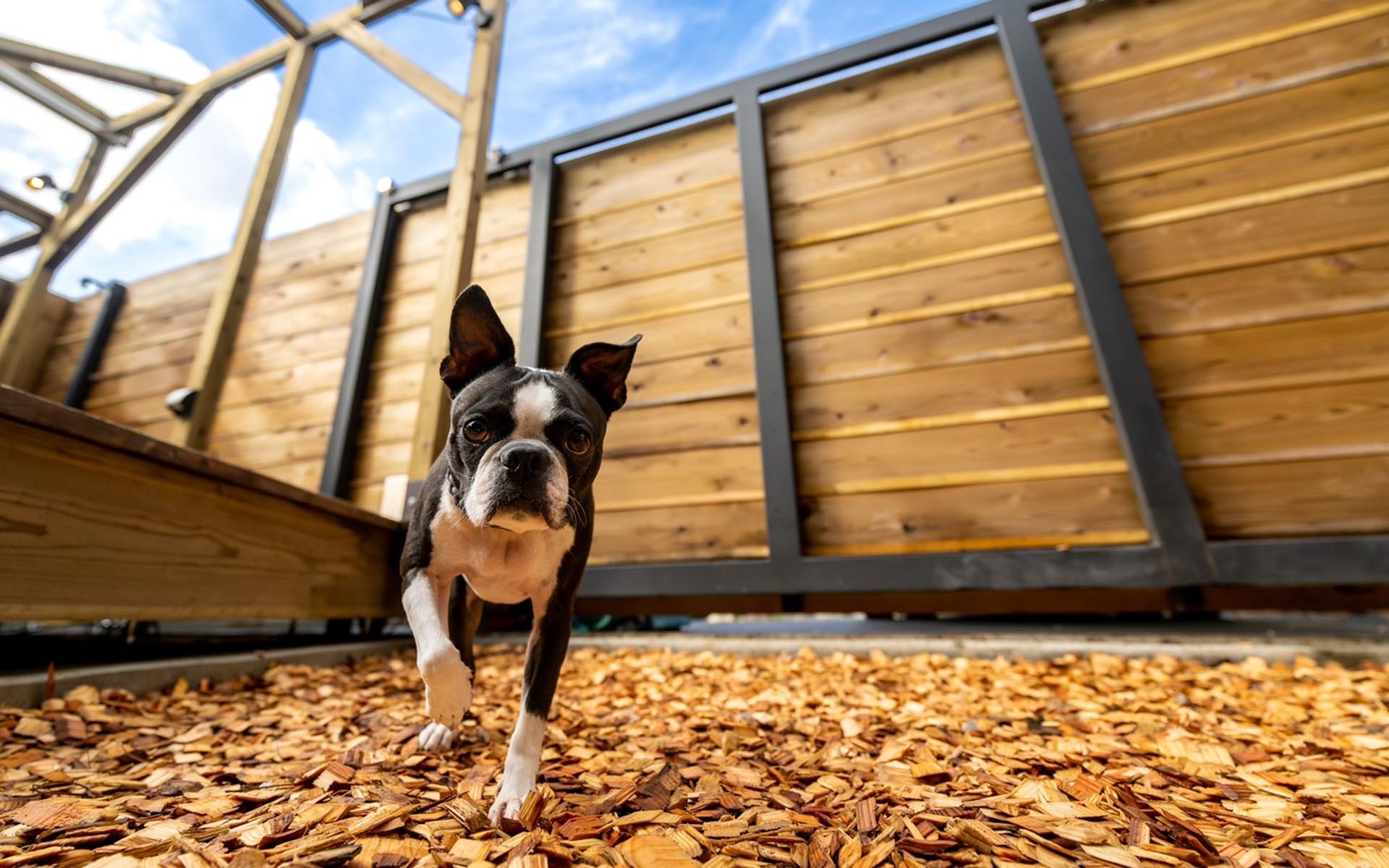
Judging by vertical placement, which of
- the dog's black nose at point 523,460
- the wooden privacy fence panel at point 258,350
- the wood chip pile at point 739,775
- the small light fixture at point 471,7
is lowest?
the wood chip pile at point 739,775

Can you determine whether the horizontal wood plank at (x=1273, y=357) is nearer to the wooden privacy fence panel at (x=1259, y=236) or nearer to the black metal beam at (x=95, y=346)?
the wooden privacy fence panel at (x=1259, y=236)

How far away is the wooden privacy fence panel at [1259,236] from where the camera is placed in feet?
10.0

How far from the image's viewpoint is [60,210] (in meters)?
5.98

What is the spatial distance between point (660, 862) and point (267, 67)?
6.89 meters

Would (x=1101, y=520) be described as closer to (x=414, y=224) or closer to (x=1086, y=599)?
(x=1086, y=599)

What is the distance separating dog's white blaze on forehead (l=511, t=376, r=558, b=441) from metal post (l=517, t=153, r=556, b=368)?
3.31 m

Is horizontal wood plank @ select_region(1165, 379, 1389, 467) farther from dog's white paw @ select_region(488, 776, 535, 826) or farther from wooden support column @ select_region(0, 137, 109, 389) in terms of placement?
wooden support column @ select_region(0, 137, 109, 389)

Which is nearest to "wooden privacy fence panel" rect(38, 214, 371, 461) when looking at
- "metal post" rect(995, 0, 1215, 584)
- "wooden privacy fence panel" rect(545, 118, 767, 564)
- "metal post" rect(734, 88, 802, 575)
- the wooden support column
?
the wooden support column

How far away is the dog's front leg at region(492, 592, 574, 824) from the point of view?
1.23 metres

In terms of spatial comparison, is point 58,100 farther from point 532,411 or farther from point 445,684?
point 445,684

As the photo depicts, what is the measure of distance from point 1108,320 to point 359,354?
5880 millimetres

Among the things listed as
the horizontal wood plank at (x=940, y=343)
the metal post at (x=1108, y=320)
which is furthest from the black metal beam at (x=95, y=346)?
the metal post at (x=1108, y=320)

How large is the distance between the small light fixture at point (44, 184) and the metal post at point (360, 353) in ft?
11.6

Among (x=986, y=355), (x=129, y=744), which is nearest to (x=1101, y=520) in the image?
(x=986, y=355)
